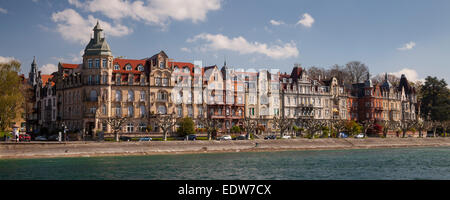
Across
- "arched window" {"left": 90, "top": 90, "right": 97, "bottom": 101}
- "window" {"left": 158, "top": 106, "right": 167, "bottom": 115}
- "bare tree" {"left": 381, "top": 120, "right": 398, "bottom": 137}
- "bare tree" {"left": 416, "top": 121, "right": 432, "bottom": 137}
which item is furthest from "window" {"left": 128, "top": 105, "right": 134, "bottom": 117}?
"bare tree" {"left": 416, "top": 121, "right": 432, "bottom": 137}

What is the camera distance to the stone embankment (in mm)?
61438

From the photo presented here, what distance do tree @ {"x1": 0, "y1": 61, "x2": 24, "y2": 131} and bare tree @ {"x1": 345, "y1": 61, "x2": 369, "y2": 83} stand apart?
3461 inches

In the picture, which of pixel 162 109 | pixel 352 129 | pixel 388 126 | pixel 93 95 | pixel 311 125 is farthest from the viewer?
pixel 388 126

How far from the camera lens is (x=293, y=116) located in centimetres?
10600

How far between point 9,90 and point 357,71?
297 ft

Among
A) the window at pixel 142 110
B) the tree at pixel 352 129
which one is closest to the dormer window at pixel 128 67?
the window at pixel 142 110

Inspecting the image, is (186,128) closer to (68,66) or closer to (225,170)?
(68,66)

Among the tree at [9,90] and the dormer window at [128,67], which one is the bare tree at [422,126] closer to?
the dormer window at [128,67]

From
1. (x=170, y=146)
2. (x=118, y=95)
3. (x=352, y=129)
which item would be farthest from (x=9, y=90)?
(x=352, y=129)

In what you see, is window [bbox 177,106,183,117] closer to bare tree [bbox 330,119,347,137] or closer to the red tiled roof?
the red tiled roof

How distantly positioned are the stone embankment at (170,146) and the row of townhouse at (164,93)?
1671 cm

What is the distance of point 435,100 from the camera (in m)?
131
